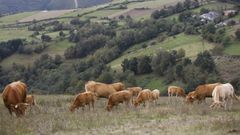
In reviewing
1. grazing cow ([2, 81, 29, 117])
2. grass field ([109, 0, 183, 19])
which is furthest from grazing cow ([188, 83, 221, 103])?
grass field ([109, 0, 183, 19])

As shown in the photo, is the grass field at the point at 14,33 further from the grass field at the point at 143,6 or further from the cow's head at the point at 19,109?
the cow's head at the point at 19,109

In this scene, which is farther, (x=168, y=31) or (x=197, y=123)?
(x=168, y=31)

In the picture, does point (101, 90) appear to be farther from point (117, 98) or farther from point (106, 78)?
point (106, 78)

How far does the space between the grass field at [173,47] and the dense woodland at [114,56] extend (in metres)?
2.12

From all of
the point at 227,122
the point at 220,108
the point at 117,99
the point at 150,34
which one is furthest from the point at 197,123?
the point at 150,34

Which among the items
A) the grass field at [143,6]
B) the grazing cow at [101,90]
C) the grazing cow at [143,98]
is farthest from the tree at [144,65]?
the grazing cow at [143,98]

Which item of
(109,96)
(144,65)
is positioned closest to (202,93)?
(109,96)

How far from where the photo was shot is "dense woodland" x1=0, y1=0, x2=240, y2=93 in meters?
94.2

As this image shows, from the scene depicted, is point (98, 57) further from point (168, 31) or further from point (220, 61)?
point (220, 61)

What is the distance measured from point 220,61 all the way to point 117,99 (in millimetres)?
73915

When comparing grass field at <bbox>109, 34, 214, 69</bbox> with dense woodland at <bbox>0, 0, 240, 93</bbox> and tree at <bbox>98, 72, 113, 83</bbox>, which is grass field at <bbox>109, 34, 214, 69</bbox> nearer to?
dense woodland at <bbox>0, 0, 240, 93</bbox>

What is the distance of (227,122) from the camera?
18.1 meters

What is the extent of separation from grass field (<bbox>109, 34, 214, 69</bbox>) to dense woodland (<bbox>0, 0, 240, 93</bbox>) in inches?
83.3

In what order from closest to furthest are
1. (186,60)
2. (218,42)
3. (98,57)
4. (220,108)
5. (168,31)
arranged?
1. (220,108)
2. (186,60)
3. (218,42)
4. (98,57)
5. (168,31)
